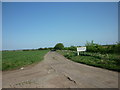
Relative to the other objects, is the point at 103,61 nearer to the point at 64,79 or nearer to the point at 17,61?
the point at 64,79

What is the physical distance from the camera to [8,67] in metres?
10.4

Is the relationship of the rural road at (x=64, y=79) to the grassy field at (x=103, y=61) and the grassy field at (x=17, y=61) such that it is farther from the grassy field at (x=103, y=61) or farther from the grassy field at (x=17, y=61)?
the grassy field at (x=17, y=61)

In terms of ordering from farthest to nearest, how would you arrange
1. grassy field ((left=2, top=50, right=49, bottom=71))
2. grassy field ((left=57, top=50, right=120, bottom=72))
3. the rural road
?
1. grassy field ((left=2, top=50, right=49, bottom=71))
2. grassy field ((left=57, top=50, right=120, bottom=72))
3. the rural road

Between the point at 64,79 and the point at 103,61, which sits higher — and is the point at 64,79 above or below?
below

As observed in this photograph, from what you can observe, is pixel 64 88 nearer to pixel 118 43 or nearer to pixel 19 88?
pixel 19 88

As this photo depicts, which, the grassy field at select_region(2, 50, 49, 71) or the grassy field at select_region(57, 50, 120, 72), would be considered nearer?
the grassy field at select_region(57, 50, 120, 72)

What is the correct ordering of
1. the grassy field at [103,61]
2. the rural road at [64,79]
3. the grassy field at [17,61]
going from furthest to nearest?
the grassy field at [17,61]
the grassy field at [103,61]
the rural road at [64,79]

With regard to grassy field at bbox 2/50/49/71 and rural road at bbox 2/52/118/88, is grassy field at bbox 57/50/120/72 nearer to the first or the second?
rural road at bbox 2/52/118/88

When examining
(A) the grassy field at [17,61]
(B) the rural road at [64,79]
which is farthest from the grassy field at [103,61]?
(A) the grassy field at [17,61]

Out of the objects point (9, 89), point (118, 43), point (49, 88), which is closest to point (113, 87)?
point (49, 88)

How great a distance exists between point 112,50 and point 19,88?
2414 cm

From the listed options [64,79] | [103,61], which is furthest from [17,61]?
[103,61]

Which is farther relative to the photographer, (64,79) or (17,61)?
(17,61)

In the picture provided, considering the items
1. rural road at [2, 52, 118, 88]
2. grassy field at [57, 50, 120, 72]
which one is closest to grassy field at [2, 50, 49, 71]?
rural road at [2, 52, 118, 88]
